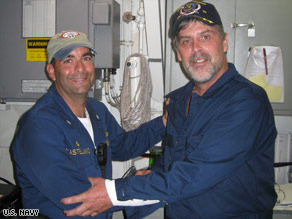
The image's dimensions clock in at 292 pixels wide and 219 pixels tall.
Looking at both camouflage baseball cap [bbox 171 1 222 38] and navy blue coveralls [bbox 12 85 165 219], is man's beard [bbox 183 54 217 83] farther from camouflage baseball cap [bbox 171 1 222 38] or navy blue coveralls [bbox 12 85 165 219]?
navy blue coveralls [bbox 12 85 165 219]

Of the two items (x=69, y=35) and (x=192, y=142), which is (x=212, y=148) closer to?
(x=192, y=142)

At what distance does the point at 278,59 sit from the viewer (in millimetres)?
1702

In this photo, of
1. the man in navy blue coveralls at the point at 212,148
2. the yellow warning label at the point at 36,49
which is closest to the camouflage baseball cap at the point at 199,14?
the man in navy blue coveralls at the point at 212,148

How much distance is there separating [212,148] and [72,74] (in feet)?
3.03

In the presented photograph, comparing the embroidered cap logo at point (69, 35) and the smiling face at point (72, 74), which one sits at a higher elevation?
the embroidered cap logo at point (69, 35)

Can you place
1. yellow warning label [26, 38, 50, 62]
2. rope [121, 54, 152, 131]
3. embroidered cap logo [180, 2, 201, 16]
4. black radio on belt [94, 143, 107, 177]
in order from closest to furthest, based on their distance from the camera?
1. embroidered cap logo [180, 2, 201, 16]
2. black radio on belt [94, 143, 107, 177]
3. yellow warning label [26, 38, 50, 62]
4. rope [121, 54, 152, 131]

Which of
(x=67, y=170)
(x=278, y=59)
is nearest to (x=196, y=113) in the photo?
(x=67, y=170)

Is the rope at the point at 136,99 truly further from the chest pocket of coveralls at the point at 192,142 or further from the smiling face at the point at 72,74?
the chest pocket of coveralls at the point at 192,142

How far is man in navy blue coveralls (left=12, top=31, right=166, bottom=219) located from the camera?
1.24 metres

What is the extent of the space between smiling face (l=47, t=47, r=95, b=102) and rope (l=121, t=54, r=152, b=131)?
52cm

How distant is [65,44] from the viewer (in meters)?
1.47

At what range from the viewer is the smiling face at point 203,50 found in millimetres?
1343

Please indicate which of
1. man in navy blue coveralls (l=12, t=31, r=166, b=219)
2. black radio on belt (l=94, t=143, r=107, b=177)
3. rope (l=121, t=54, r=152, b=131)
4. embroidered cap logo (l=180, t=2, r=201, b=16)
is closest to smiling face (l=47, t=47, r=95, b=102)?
man in navy blue coveralls (l=12, t=31, r=166, b=219)

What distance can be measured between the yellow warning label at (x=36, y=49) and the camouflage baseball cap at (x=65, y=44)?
1.53ft
